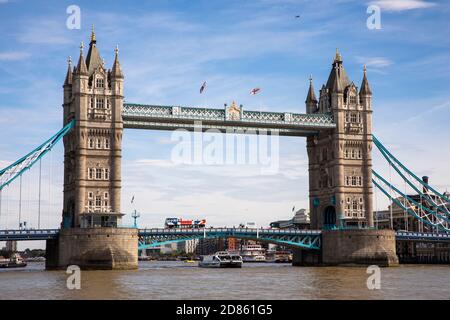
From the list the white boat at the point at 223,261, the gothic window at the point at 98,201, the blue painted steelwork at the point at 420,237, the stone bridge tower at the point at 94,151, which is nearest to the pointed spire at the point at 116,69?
the stone bridge tower at the point at 94,151

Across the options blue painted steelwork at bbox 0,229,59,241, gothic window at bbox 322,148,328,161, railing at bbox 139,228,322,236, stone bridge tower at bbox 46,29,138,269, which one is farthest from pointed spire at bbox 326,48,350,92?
blue painted steelwork at bbox 0,229,59,241

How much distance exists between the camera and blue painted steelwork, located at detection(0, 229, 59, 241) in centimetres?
8538

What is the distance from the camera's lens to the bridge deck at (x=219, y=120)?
317ft

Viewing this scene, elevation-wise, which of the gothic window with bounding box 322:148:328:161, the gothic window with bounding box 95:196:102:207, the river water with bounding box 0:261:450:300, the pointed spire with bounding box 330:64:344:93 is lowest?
the river water with bounding box 0:261:450:300

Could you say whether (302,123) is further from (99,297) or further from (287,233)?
(99,297)

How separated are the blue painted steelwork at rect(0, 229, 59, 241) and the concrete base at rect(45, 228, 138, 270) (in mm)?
1423

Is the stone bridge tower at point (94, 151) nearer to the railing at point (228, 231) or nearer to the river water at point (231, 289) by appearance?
the railing at point (228, 231)

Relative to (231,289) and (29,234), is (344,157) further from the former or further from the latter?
(231,289)

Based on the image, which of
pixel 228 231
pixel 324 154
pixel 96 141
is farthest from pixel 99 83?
pixel 324 154

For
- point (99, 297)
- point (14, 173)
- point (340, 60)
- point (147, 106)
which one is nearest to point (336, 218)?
point (340, 60)

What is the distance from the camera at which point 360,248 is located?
9956 cm

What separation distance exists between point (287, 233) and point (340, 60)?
2844 centimetres

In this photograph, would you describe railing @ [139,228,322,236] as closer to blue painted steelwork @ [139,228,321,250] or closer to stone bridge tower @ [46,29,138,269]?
blue painted steelwork @ [139,228,321,250]

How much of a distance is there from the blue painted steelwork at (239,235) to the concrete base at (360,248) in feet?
9.88
